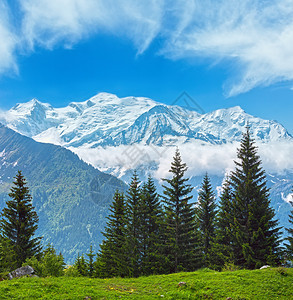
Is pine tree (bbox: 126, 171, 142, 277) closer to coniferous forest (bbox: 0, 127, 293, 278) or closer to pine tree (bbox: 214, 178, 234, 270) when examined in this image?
coniferous forest (bbox: 0, 127, 293, 278)

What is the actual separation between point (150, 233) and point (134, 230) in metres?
2.62

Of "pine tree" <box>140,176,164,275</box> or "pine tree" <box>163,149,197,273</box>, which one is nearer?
"pine tree" <box>163,149,197,273</box>

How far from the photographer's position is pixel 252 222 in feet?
111

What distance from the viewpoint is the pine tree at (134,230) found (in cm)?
3834

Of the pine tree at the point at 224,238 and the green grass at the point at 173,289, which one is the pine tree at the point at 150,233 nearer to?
the pine tree at the point at 224,238

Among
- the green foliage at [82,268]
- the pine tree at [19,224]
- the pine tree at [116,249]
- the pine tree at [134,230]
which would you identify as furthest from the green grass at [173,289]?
the green foliage at [82,268]

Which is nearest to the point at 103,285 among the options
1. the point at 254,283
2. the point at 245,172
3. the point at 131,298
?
the point at 131,298

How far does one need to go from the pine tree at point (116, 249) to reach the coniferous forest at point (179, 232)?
6.3 inches

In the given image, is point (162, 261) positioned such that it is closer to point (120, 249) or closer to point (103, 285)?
point (120, 249)

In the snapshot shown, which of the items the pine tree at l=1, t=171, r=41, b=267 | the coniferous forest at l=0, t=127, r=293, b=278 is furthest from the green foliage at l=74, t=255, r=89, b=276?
the pine tree at l=1, t=171, r=41, b=267

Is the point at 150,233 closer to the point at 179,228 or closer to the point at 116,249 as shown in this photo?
the point at 179,228

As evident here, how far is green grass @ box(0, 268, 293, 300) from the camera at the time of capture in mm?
17406

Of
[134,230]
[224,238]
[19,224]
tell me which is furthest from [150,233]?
[19,224]

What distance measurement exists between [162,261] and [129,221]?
28.8ft
